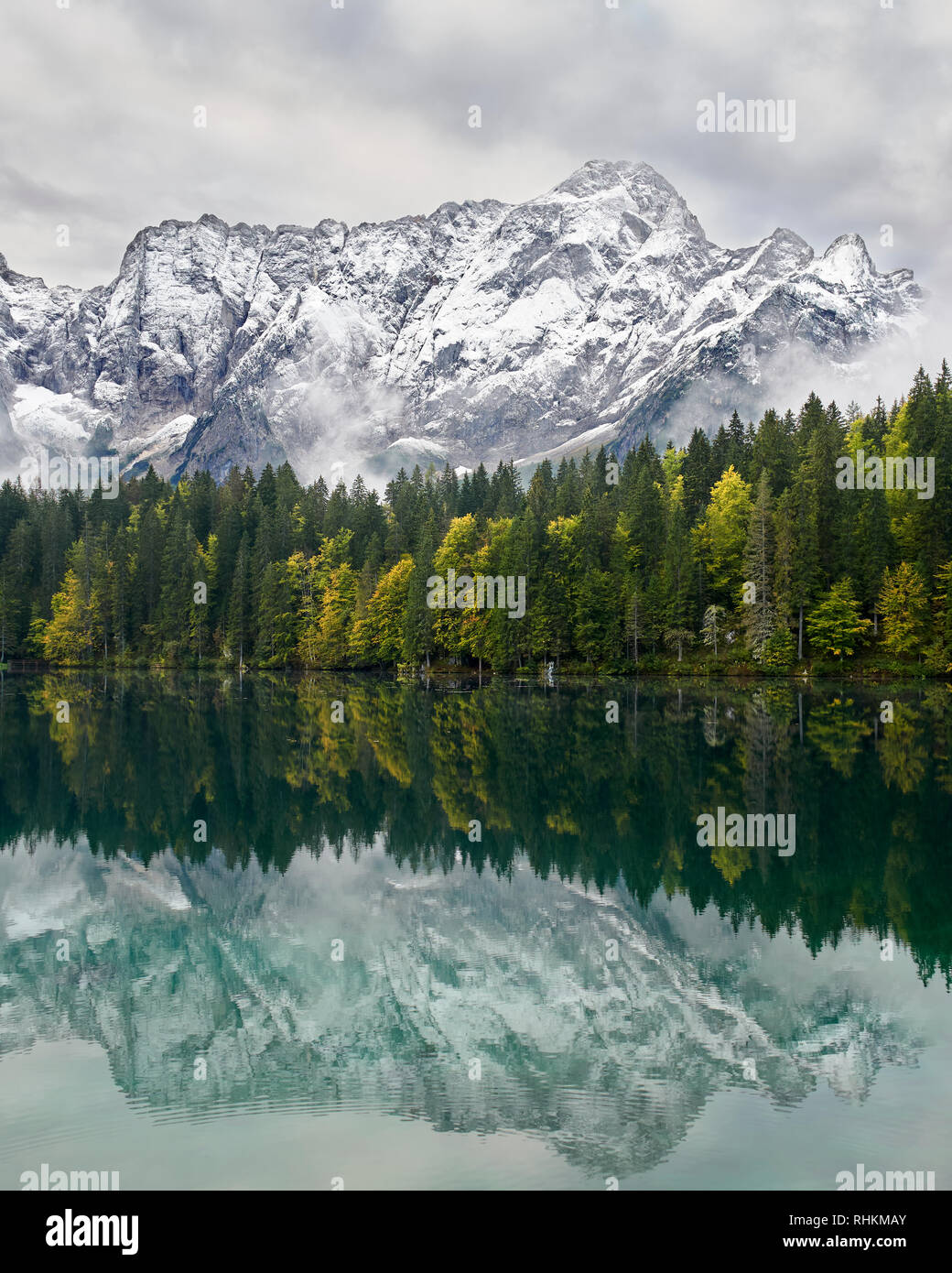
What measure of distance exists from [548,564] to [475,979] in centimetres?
8855

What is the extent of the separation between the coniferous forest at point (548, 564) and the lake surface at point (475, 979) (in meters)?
57.8

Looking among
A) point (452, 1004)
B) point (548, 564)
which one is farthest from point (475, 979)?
point (548, 564)

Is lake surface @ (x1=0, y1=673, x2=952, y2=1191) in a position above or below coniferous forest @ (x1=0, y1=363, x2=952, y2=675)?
below

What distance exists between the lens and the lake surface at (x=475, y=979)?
10664 mm

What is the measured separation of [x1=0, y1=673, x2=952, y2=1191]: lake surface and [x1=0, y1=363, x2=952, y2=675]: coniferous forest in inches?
2276

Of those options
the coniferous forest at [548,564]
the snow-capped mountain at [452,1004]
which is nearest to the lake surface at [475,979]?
the snow-capped mountain at [452,1004]

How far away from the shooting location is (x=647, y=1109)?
11.3m

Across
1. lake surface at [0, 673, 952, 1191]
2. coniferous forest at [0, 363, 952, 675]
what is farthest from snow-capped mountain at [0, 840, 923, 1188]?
coniferous forest at [0, 363, 952, 675]

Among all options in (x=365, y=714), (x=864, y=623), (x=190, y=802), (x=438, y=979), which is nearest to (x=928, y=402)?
(x=864, y=623)

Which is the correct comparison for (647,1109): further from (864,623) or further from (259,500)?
(259,500)

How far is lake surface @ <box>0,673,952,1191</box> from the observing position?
10.7 meters

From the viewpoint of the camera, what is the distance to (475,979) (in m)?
15.6

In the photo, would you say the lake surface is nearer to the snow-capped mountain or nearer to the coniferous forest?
the snow-capped mountain
